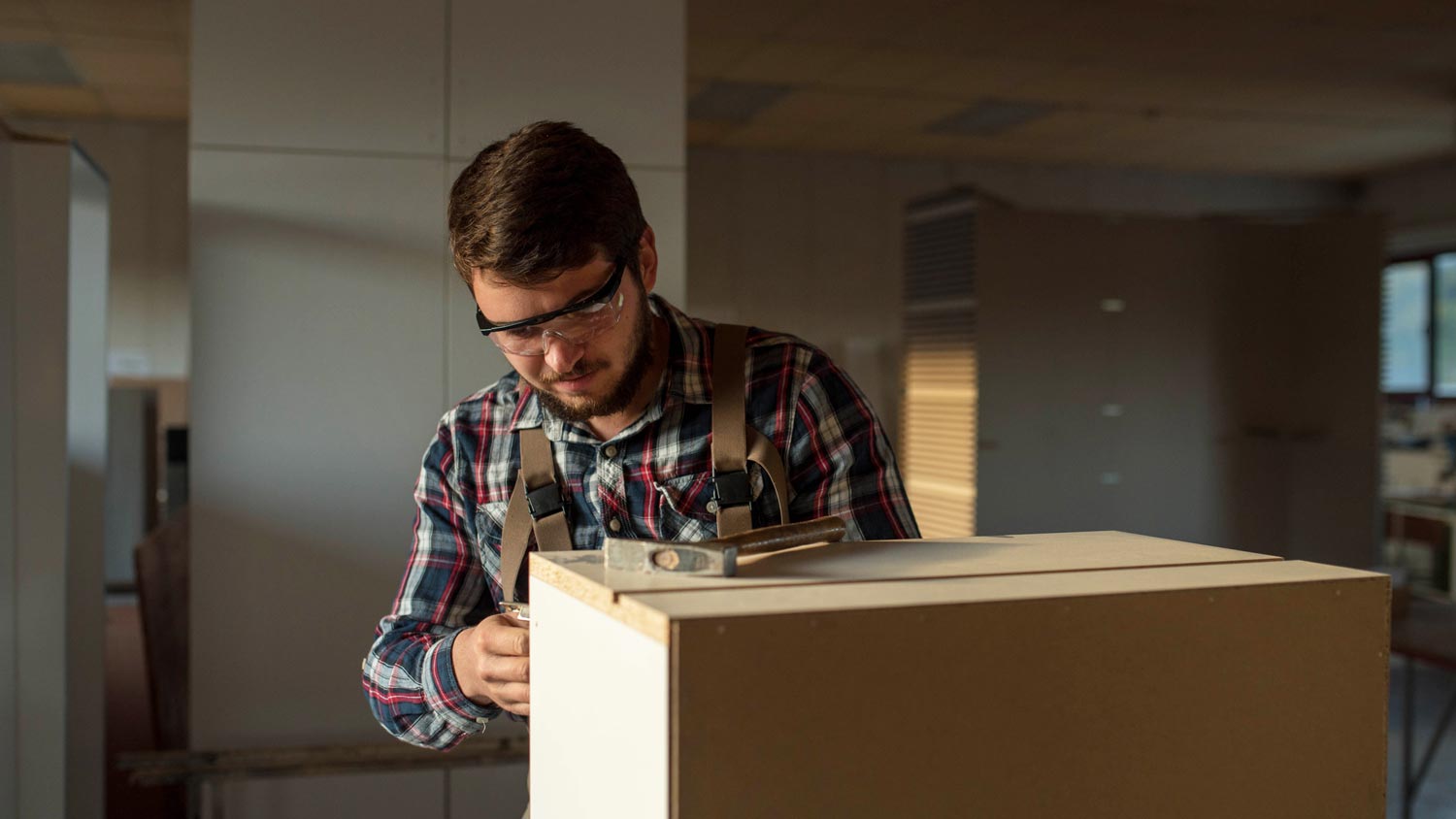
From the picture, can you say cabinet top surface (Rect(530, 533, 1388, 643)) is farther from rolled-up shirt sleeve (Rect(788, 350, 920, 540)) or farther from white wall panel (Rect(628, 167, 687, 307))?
white wall panel (Rect(628, 167, 687, 307))

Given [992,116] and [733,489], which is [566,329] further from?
[992,116]

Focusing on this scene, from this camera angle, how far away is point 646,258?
50.2 inches

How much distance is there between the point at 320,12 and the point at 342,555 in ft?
4.33

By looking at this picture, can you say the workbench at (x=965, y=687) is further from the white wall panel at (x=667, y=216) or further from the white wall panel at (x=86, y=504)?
the white wall panel at (x=86, y=504)

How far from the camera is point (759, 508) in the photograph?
1.30m

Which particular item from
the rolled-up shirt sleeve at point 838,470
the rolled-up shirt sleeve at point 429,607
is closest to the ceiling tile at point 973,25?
the rolled-up shirt sleeve at point 838,470

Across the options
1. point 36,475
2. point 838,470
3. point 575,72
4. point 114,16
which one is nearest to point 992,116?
point 114,16

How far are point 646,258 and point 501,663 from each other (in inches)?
18.4

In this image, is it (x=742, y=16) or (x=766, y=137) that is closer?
(x=742, y=16)

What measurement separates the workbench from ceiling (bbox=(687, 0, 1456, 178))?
4.58 metres

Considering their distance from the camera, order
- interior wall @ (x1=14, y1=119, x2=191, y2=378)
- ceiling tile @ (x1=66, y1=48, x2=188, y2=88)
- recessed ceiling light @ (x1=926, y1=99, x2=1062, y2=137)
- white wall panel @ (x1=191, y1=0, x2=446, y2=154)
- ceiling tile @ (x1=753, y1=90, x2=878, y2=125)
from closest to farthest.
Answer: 1. white wall panel @ (x1=191, y1=0, x2=446, y2=154)
2. ceiling tile @ (x1=66, y1=48, x2=188, y2=88)
3. ceiling tile @ (x1=753, y1=90, x2=878, y2=125)
4. recessed ceiling light @ (x1=926, y1=99, x2=1062, y2=137)
5. interior wall @ (x1=14, y1=119, x2=191, y2=378)

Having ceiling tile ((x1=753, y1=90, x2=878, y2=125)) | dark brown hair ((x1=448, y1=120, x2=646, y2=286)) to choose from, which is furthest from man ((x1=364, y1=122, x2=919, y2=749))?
ceiling tile ((x1=753, y1=90, x2=878, y2=125))

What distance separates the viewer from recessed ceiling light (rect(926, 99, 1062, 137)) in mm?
7066

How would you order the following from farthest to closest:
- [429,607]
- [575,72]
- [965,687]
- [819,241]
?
[819,241]
[575,72]
[429,607]
[965,687]
